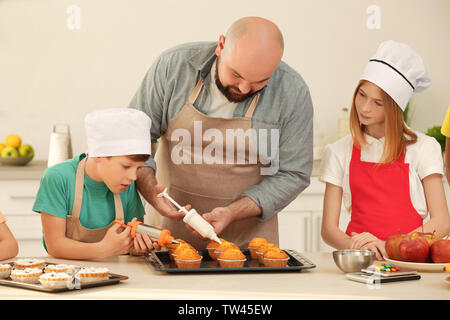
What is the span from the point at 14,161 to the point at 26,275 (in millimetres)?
2117

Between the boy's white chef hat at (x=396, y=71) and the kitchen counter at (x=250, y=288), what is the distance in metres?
0.68

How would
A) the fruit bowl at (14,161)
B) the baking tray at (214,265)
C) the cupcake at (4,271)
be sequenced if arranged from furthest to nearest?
the fruit bowl at (14,161) < the baking tray at (214,265) < the cupcake at (4,271)

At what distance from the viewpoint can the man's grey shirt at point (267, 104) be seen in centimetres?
192

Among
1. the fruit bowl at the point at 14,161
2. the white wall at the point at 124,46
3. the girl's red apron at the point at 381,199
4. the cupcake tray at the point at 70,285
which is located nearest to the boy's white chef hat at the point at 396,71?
the girl's red apron at the point at 381,199

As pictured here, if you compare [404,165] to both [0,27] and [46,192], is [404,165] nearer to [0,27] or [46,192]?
[46,192]

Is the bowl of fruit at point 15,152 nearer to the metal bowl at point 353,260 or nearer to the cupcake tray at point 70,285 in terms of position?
the cupcake tray at point 70,285

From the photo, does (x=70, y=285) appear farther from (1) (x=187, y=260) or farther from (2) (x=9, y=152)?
(2) (x=9, y=152)

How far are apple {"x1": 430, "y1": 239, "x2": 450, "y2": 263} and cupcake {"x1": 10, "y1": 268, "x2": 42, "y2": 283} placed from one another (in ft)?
3.13

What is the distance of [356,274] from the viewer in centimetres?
140

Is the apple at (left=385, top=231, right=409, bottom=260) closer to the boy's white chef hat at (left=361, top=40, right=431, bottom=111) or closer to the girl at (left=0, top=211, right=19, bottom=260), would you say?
the boy's white chef hat at (left=361, top=40, right=431, bottom=111)

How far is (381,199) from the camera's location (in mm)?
1995

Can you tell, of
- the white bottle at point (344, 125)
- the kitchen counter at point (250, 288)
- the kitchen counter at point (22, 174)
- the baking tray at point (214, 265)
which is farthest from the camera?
the white bottle at point (344, 125)

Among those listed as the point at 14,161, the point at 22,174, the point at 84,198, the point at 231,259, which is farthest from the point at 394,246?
the point at 14,161

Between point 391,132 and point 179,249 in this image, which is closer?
point 179,249
